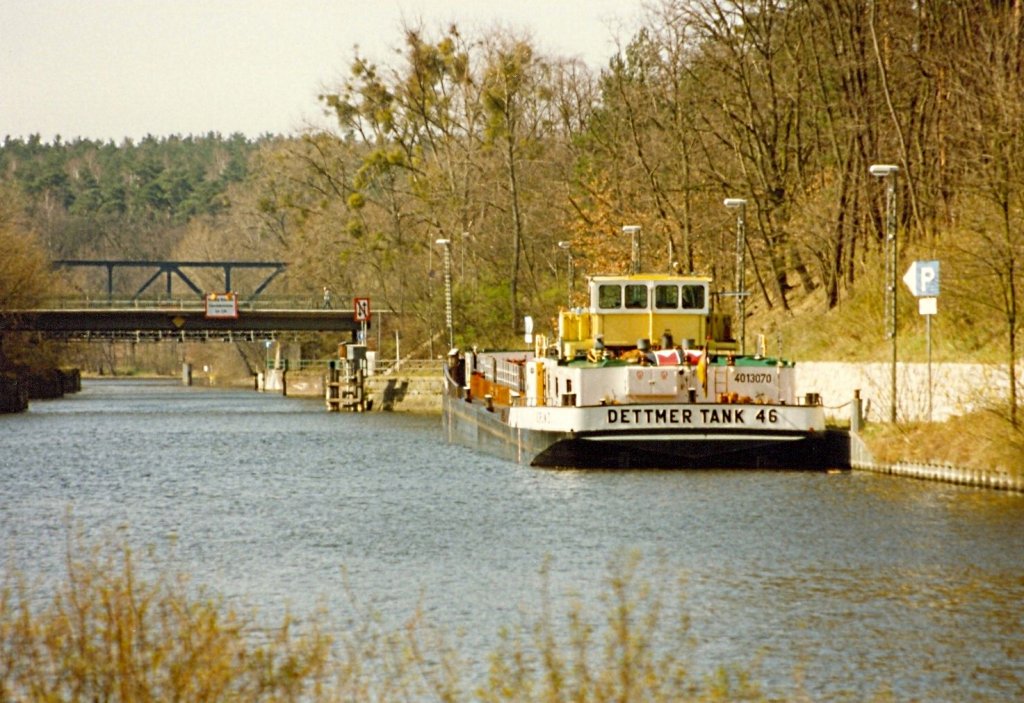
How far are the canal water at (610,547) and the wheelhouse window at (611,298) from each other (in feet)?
16.6

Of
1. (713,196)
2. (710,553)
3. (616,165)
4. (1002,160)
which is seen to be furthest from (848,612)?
(616,165)

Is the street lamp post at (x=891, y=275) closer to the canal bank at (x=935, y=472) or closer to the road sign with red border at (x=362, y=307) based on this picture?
the canal bank at (x=935, y=472)

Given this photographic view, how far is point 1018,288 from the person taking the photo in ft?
120

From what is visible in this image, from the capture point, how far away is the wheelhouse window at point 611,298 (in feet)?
148

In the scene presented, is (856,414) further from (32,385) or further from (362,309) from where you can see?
(32,385)

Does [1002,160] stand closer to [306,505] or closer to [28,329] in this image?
[306,505]

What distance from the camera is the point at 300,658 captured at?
709 inches

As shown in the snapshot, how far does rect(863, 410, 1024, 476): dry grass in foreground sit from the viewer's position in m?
33.5

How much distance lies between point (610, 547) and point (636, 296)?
56.6ft

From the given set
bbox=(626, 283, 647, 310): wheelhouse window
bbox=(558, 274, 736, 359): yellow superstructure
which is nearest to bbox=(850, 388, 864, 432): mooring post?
bbox=(558, 274, 736, 359): yellow superstructure

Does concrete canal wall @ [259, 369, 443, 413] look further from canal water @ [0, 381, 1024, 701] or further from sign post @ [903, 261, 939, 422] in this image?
sign post @ [903, 261, 939, 422]

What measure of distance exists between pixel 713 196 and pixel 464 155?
83.0 feet

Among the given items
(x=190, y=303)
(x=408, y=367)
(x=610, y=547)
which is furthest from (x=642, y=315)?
(x=190, y=303)

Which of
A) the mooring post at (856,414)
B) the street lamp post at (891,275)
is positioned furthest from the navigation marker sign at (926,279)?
the mooring post at (856,414)
